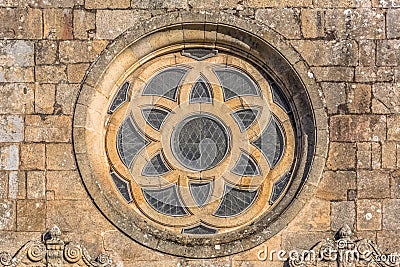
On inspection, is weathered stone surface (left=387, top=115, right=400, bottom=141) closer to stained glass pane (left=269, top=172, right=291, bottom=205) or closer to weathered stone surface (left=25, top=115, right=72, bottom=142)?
stained glass pane (left=269, top=172, right=291, bottom=205)

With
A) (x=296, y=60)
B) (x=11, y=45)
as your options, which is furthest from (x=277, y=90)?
(x=11, y=45)

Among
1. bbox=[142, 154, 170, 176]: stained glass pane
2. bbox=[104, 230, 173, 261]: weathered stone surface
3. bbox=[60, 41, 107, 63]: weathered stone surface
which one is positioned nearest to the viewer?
bbox=[104, 230, 173, 261]: weathered stone surface

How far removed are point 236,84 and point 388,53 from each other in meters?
1.86

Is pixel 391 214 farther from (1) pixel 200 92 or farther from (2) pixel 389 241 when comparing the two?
(1) pixel 200 92

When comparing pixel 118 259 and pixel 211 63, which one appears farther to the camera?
pixel 211 63

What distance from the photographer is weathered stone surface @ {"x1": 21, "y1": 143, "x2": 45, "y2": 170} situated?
1334cm

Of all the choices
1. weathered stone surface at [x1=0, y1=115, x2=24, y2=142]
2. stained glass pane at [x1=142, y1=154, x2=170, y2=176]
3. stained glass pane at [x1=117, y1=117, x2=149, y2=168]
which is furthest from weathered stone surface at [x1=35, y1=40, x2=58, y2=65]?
stained glass pane at [x1=142, y1=154, x2=170, y2=176]

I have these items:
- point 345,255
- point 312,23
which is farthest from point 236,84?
point 345,255

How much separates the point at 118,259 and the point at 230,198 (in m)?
1.55

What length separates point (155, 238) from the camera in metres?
13.1

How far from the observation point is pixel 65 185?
13297 mm

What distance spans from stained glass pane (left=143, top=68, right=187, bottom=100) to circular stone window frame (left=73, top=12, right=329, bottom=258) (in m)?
0.27

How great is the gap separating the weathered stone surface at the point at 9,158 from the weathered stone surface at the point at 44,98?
548 mm

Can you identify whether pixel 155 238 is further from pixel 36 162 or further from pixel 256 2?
pixel 256 2
